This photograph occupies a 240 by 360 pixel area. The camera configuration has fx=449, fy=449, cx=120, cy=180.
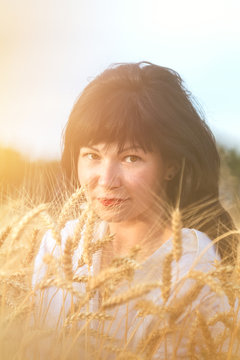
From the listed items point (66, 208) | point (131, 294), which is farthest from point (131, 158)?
point (131, 294)

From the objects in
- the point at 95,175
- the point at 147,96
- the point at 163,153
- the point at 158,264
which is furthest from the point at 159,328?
the point at 147,96

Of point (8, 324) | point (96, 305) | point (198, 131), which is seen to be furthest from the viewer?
point (198, 131)

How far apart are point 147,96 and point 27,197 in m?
0.80

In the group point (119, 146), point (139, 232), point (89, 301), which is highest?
point (119, 146)

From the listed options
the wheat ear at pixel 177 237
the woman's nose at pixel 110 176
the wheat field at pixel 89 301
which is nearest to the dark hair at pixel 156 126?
the woman's nose at pixel 110 176

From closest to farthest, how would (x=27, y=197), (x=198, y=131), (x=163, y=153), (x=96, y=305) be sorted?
1. (x=27, y=197)
2. (x=96, y=305)
3. (x=163, y=153)
4. (x=198, y=131)

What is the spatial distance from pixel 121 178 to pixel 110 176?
58mm

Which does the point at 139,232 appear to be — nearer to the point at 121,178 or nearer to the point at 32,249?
the point at 121,178

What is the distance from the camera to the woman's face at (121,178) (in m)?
1.91

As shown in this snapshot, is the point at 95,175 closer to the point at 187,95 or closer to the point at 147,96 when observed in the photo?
the point at 147,96

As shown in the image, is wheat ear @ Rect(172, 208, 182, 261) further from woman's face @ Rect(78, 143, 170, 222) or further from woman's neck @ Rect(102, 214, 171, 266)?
woman's neck @ Rect(102, 214, 171, 266)

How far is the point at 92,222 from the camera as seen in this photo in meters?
1.31

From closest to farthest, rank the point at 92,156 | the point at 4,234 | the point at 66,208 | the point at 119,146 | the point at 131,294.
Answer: the point at 131,294 → the point at 4,234 → the point at 66,208 → the point at 119,146 → the point at 92,156

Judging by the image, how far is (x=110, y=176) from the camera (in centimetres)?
190
